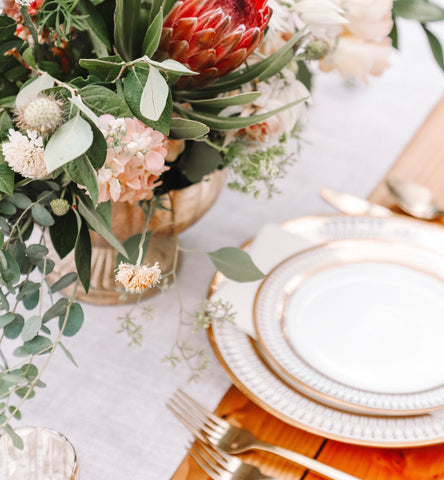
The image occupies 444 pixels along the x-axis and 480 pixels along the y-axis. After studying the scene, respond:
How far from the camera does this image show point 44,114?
0.42 meters

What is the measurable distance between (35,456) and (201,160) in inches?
12.0

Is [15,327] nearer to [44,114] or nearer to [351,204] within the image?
[44,114]

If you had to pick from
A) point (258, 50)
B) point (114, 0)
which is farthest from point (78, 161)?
point (258, 50)

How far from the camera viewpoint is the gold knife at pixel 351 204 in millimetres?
838

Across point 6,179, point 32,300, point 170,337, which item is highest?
point 6,179

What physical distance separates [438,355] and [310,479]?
18 cm

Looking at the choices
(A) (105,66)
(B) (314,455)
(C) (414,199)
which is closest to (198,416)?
(B) (314,455)

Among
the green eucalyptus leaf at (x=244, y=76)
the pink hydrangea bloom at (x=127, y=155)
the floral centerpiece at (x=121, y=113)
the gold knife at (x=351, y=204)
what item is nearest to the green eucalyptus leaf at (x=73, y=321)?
the floral centerpiece at (x=121, y=113)

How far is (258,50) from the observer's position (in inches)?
24.6

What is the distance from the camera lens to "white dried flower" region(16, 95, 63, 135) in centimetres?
42

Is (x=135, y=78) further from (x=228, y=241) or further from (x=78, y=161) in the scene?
(x=228, y=241)

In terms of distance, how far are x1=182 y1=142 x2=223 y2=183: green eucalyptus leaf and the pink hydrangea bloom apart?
11 cm

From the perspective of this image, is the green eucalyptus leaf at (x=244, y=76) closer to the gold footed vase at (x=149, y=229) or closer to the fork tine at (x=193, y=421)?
the gold footed vase at (x=149, y=229)

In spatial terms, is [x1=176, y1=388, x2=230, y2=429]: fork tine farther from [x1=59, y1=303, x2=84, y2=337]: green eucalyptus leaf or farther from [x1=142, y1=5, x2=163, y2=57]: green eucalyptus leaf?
[x1=142, y1=5, x2=163, y2=57]: green eucalyptus leaf
